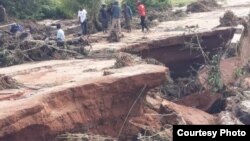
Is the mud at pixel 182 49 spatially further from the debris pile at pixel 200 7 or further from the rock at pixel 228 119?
the debris pile at pixel 200 7

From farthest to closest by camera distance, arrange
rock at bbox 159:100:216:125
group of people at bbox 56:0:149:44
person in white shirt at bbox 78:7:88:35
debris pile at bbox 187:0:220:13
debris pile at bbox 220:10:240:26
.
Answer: debris pile at bbox 187:0:220:13
person in white shirt at bbox 78:7:88:35
group of people at bbox 56:0:149:44
debris pile at bbox 220:10:240:26
rock at bbox 159:100:216:125

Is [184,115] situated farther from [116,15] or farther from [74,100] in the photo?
[116,15]

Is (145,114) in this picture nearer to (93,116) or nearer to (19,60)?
(93,116)

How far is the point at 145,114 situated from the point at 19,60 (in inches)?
197

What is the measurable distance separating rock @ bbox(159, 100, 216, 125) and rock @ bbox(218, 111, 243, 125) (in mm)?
216

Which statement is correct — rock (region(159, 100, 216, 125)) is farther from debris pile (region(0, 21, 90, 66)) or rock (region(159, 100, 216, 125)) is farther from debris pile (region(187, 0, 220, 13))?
debris pile (region(187, 0, 220, 13))

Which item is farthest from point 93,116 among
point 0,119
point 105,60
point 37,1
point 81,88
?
point 37,1

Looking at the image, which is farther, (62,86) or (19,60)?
(19,60)

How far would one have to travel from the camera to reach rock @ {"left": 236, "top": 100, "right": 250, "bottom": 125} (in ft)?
41.9

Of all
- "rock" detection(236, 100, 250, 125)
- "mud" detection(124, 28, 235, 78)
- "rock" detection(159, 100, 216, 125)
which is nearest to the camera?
"rock" detection(159, 100, 216, 125)

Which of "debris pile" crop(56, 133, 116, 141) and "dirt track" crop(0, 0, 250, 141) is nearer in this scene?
"dirt track" crop(0, 0, 250, 141)

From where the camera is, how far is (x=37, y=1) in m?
27.8

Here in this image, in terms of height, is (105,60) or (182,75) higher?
(105,60)

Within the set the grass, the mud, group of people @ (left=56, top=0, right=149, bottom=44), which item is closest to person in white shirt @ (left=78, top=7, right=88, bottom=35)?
group of people @ (left=56, top=0, right=149, bottom=44)
